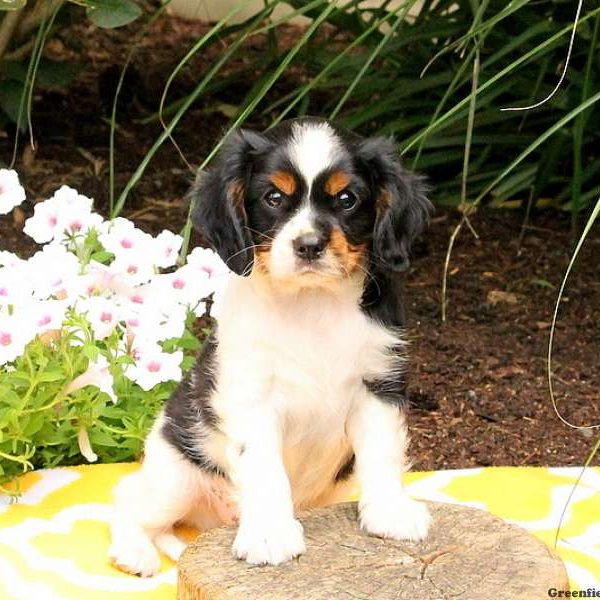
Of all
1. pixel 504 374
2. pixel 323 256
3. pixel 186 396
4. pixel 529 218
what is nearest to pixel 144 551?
pixel 186 396

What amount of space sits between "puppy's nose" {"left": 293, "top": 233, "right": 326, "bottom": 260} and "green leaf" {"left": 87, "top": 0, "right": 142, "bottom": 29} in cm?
238

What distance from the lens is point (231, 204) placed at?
3.56 m

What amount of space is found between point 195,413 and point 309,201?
0.77m

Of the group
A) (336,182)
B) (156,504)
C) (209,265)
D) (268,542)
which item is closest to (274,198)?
(336,182)

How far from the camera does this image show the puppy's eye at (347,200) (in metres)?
3.48

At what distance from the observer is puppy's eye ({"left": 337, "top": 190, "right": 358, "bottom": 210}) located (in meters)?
3.48

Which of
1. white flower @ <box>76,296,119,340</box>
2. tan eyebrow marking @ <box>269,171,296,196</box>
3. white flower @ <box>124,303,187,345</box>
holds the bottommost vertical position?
white flower @ <box>124,303,187,345</box>

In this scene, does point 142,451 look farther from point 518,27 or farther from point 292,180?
point 518,27

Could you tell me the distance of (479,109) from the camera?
682cm

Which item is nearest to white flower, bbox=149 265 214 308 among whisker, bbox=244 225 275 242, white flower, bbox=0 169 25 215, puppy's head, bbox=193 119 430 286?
white flower, bbox=0 169 25 215

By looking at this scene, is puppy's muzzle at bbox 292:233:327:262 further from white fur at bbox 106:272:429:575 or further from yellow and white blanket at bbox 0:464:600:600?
yellow and white blanket at bbox 0:464:600:600

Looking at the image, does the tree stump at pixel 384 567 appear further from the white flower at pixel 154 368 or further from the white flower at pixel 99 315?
the white flower at pixel 99 315

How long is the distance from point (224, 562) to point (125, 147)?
4195 mm

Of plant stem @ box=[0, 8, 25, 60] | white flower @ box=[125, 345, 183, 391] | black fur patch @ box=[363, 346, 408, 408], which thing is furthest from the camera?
plant stem @ box=[0, 8, 25, 60]
